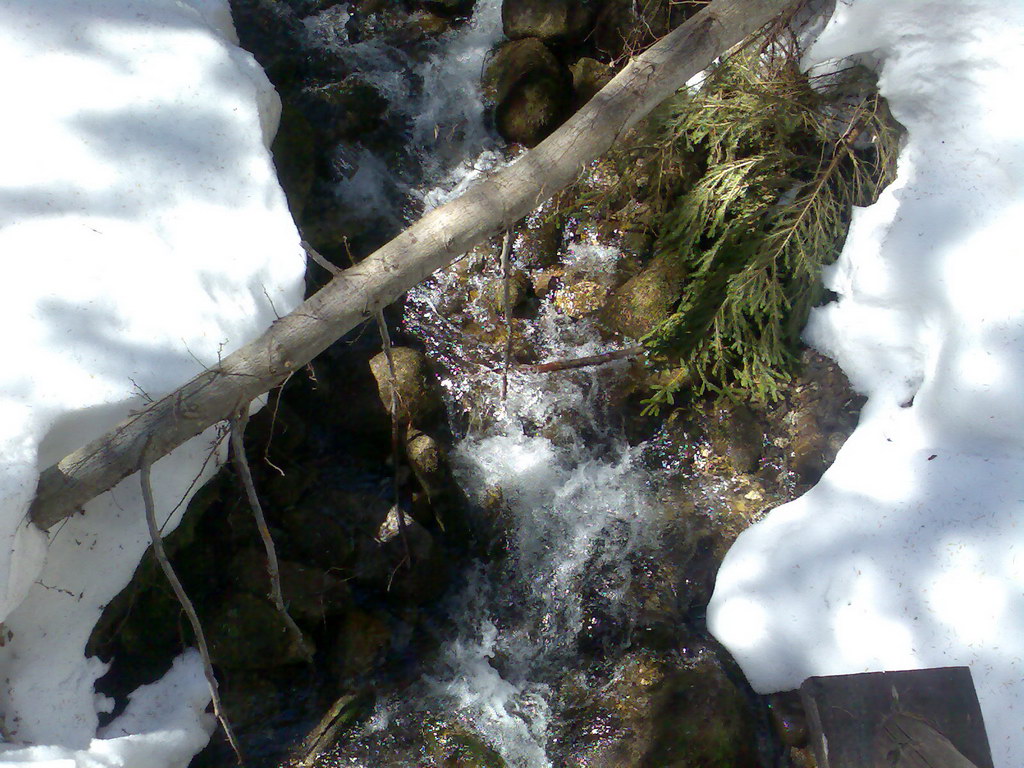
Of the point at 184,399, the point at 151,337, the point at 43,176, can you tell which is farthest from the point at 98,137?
the point at 184,399

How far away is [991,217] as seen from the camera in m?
4.09

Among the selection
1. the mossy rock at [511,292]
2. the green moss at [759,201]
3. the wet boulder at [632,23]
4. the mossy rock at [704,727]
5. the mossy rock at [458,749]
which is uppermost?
the wet boulder at [632,23]

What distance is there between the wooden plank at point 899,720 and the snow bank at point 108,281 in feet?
10.4

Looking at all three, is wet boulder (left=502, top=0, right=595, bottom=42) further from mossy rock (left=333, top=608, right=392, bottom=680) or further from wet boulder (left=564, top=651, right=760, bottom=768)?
wet boulder (left=564, top=651, right=760, bottom=768)

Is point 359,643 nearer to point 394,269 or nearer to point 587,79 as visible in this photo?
point 394,269

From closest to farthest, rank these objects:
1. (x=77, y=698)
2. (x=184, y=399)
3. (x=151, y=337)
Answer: (x=184, y=399), (x=77, y=698), (x=151, y=337)

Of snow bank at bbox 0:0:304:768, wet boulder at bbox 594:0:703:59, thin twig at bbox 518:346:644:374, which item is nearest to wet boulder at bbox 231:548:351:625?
snow bank at bbox 0:0:304:768

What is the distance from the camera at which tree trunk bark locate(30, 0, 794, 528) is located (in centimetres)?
323

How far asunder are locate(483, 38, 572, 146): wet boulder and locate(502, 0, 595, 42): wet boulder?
123 mm

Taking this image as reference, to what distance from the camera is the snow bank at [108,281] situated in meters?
3.43

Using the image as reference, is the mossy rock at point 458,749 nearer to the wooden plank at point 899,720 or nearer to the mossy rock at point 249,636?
the mossy rock at point 249,636

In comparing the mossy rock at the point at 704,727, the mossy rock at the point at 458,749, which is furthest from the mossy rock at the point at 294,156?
the mossy rock at the point at 704,727

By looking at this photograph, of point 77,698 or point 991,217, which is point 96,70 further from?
point 991,217

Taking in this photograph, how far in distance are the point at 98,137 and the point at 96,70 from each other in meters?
0.58
